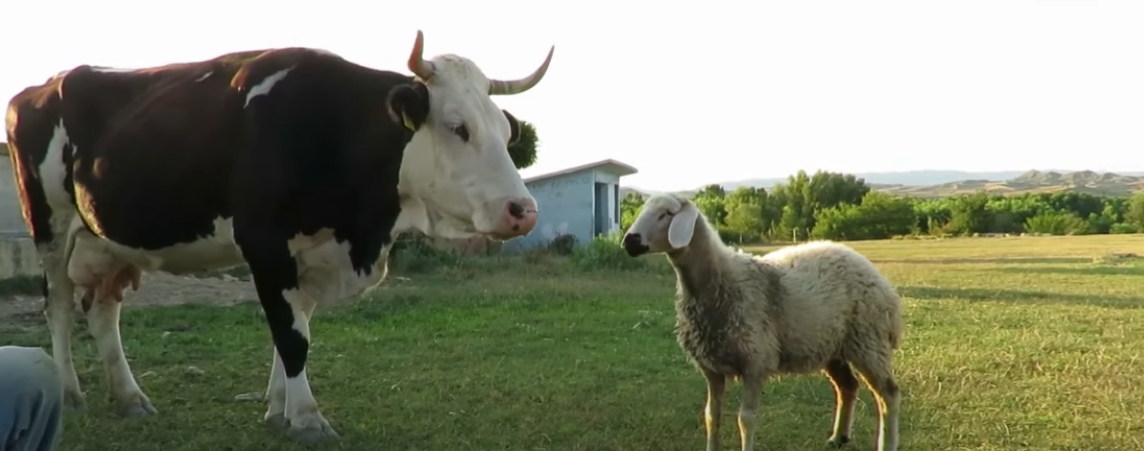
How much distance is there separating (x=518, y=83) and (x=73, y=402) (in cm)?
357

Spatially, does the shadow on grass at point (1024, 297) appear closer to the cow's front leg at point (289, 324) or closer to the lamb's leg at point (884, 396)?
the lamb's leg at point (884, 396)

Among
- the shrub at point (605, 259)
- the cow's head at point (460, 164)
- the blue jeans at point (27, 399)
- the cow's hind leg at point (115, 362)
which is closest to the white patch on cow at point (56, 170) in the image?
the cow's hind leg at point (115, 362)

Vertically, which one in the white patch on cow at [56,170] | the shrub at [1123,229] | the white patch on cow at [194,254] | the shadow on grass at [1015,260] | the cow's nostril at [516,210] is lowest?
the shrub at [1123,229]

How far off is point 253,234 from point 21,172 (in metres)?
2.36

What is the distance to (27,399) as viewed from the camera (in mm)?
2242

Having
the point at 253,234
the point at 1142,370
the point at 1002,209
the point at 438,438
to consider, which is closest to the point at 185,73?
the point at 253,234

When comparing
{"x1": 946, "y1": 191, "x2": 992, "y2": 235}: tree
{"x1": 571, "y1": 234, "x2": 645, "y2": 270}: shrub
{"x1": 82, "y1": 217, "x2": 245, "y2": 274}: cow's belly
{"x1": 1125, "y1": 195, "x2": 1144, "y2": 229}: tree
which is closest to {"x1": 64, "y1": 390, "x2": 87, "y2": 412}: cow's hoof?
{"x1": 82, "y1": 217, "x2": 245, "y2": 274}: cow's belly

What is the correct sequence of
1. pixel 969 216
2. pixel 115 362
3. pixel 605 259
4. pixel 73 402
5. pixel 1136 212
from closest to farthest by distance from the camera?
pixel 73 402, pixel 115 362, pixel 605 259, pixel 1136 212, pixel 969 216

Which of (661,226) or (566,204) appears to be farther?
(566,204)

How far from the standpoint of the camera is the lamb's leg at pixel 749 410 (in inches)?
221

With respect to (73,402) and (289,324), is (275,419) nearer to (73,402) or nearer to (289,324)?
(289,324)

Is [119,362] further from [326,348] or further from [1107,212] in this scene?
[1107,212]

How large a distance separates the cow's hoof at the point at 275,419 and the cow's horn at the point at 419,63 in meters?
2.25

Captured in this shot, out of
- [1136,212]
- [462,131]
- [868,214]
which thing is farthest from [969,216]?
[462,131]
